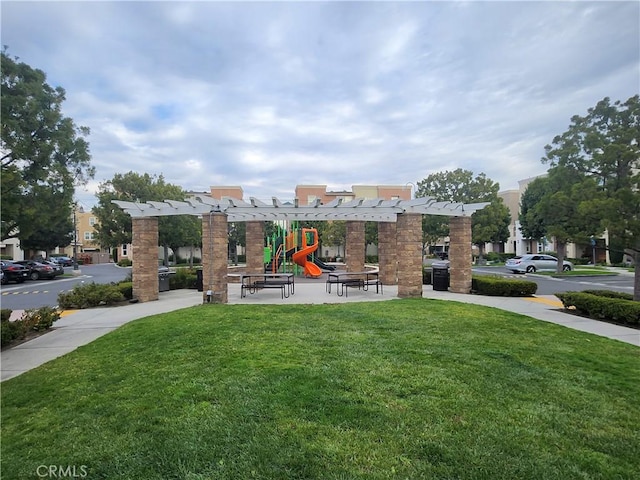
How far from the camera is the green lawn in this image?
273 cm

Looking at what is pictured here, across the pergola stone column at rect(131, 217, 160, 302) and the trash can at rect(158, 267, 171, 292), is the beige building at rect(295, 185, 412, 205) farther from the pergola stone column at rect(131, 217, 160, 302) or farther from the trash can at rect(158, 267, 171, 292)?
the pergola stone column at rect(131, 217, 160, 302)

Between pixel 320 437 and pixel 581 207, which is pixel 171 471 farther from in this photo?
pixel 581 207

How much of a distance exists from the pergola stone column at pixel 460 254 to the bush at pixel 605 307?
354 cm

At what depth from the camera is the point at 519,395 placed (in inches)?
156

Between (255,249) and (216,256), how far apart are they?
585 cm

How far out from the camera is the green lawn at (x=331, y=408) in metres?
2.73

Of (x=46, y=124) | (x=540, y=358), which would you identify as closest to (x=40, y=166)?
(x=46, y=124)

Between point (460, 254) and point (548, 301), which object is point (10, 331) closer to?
point (460, 254)

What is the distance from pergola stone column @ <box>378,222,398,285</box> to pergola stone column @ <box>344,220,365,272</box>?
1170mm

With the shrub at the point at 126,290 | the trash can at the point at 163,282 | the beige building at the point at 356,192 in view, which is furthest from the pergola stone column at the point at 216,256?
the beige building at the point at 356,192

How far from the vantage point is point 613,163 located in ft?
32.8

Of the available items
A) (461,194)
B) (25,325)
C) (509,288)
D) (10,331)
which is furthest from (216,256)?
(461,194)

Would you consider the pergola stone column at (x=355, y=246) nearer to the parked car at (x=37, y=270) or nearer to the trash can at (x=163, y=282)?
the trash can at (x=163, y=282)

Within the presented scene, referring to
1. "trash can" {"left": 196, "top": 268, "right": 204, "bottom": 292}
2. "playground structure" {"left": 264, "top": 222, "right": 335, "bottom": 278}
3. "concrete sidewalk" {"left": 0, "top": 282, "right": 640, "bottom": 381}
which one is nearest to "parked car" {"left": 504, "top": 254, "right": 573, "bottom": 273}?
"playground structure" {"left": 264, "top": 222, "right": 335, "bottom": 278}
